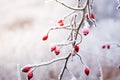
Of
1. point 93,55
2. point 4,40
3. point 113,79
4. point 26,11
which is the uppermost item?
point 26,11

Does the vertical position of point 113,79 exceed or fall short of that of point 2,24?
it falls short

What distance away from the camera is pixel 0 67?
1.40 metres

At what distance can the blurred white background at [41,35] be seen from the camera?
142 centimetres

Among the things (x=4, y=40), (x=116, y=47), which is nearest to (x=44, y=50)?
(x=4, y=40)

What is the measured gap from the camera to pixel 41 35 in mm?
1473

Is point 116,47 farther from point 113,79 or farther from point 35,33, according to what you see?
point 35,33

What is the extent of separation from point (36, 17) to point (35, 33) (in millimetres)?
98

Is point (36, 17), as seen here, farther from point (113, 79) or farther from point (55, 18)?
point (113, 79)

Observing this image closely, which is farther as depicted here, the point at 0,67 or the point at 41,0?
the point at 41,0

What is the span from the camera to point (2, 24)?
1465mm

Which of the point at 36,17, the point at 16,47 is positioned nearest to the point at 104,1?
the point at 36,17

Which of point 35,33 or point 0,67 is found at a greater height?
point 35,33

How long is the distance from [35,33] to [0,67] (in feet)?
0.91

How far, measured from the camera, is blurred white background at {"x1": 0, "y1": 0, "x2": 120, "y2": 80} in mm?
1424
